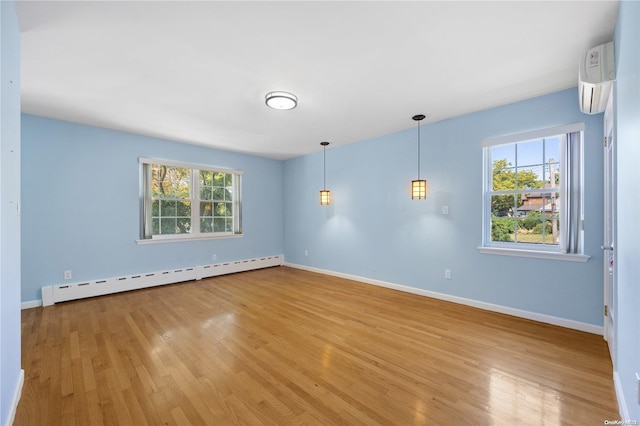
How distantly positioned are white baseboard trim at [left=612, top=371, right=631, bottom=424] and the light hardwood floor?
43mm

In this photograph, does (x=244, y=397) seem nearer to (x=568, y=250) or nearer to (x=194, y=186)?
(x=568, y=250)

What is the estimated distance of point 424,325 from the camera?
3.00 meters

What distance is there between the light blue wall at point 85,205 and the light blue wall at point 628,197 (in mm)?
5641

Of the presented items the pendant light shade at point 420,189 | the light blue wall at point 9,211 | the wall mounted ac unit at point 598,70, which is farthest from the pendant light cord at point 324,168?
the light blue wall at point 9,211

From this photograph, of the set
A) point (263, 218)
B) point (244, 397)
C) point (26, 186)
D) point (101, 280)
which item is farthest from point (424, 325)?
point (26, 186)

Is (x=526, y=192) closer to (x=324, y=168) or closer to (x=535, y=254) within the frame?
(x=535, y=254)

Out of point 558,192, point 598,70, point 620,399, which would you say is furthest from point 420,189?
point 620,399

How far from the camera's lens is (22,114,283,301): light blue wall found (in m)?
3.67

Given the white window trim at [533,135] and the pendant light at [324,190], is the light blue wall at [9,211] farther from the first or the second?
the white window trim at [533,135]

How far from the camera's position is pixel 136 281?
14.7 feet

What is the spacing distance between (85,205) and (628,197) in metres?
6.01

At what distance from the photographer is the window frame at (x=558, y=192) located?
9.36 ft

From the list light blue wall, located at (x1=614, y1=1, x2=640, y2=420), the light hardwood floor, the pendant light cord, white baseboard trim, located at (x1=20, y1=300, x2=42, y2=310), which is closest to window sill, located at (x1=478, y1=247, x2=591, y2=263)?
the light hardwood floor

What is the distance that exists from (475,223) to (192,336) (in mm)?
3780
